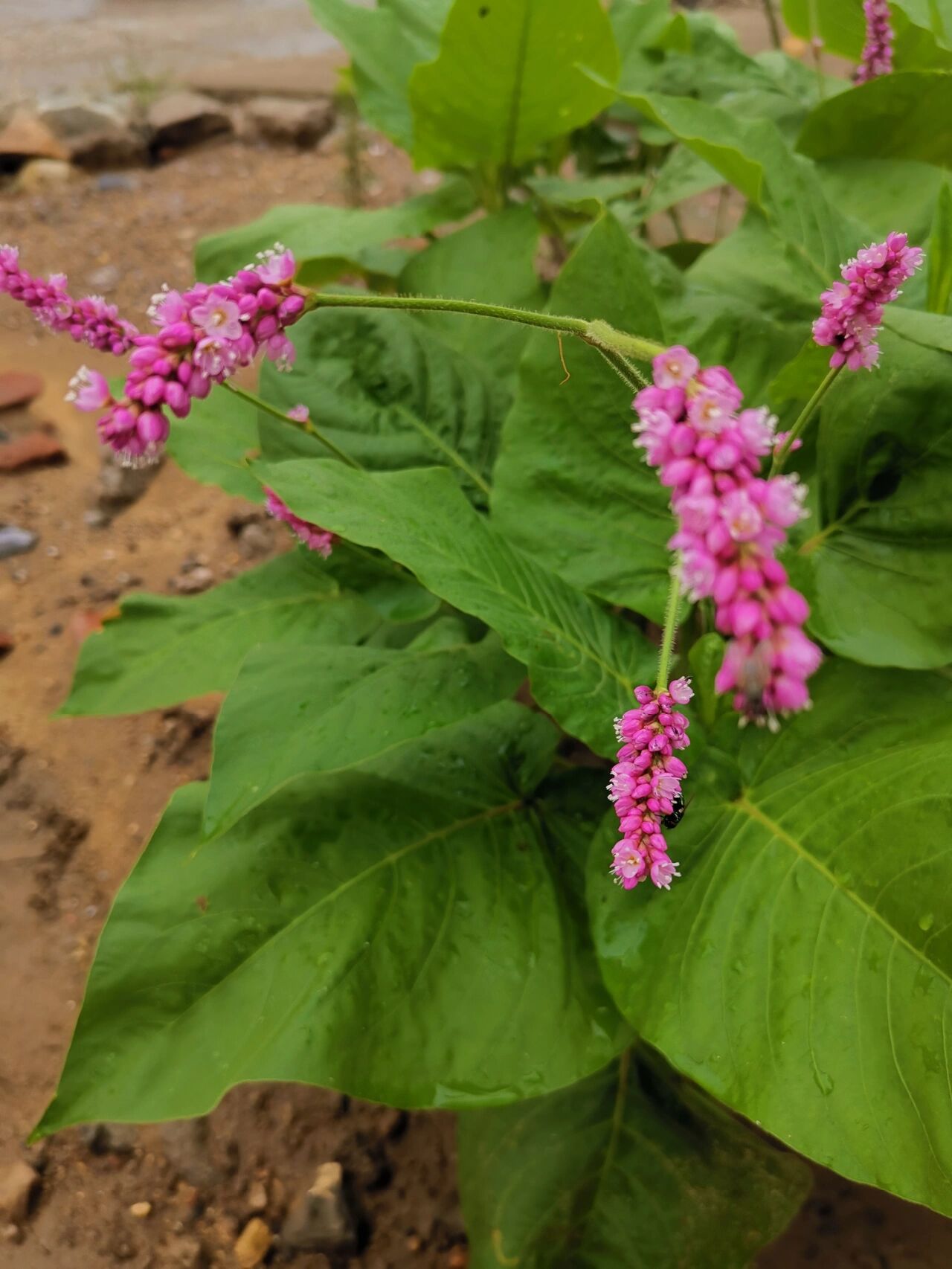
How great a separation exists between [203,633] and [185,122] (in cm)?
391

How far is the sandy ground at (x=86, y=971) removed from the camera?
1.48 metres

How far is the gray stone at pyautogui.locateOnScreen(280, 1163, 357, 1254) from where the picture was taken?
4.79 ft

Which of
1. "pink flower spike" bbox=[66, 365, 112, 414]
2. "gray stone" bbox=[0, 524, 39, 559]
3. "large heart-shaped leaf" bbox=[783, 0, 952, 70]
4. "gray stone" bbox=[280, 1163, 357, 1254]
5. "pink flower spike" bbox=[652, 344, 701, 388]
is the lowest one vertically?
"gray stone" bbox=[280, 1163, 357, 1254]

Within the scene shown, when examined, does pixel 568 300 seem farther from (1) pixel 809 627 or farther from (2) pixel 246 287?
(2) pixel 246 287

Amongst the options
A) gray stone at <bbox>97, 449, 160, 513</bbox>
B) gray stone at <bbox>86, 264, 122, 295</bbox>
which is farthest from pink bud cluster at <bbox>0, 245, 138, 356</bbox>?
gray stone at <bbox>86, 264, 122, 295</bbox>

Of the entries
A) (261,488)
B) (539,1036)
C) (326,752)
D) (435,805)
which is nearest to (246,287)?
(326,752)

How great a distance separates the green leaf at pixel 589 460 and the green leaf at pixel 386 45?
108 centimetres

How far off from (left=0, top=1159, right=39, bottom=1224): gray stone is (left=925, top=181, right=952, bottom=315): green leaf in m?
1.88

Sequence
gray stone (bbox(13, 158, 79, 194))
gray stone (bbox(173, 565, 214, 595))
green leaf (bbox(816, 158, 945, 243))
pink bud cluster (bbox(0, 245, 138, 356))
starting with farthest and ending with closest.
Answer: gray stone (bbox(13, 158, 79, 194)), gray stone (bbox(173, 565, 214, 595)), green leaf (bbox(816, 158, 945, 243)), pink bud cluster (bbox(0, 245, 138, 356))

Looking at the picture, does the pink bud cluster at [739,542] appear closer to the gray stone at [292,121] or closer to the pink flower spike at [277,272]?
the pink flower spike at [277,272]

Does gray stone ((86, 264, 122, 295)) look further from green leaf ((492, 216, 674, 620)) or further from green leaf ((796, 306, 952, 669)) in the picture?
green leaf ((796, 306, 952, 669))

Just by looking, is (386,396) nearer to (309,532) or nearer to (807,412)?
(309,532)

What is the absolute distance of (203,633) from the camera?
176cm

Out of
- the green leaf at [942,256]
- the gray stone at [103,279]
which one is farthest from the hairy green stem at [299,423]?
the gray stone at [103,279]
